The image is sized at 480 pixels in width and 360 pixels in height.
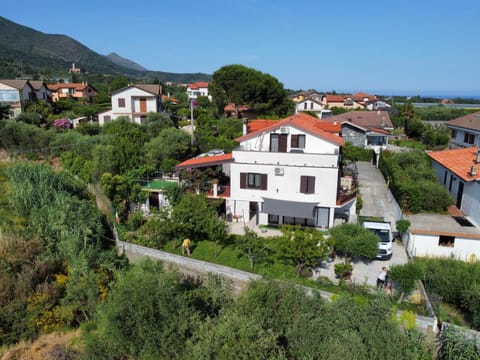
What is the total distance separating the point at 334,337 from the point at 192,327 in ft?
16.2

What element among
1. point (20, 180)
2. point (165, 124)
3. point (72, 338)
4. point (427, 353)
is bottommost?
point (72, 338)

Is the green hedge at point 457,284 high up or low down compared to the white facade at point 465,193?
down

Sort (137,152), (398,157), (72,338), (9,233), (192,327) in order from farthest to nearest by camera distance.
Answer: (398,157)
(137,152)
(9,233)
(72,338)
(192,327)

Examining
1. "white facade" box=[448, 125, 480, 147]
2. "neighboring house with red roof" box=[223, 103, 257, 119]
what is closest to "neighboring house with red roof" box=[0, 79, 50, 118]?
"neighboring house with red roof" box=[223, 103, 257, 119]

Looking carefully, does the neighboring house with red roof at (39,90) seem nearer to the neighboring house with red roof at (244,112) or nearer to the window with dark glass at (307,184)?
the neighboring house with red roof at (244,112)

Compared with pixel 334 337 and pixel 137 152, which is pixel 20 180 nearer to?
pixel 137 152

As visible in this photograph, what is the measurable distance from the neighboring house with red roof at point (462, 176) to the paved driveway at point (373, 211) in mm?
4565

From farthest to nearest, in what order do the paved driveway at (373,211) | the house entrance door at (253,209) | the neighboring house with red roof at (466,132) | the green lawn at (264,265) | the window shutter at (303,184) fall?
the neighboring house with red roof at (466,132) → the house entrance door at (253,209) → the window shutter at (303,184) → the paved driveway at (373,211) → the green lawn at (264,265)

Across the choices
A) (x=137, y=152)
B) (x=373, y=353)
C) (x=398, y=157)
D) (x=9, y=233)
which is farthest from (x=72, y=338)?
(x=398, y=157)

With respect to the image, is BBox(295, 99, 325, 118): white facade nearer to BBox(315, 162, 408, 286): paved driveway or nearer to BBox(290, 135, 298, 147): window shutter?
BBox(315, 162, 408, 286): paved driveway

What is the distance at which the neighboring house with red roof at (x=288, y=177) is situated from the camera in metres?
23.3

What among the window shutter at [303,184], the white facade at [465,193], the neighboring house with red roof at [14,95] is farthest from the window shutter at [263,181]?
the neighboring house with red roof at [14,95]

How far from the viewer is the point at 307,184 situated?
23.7 m

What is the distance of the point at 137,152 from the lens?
3189 centimetres
